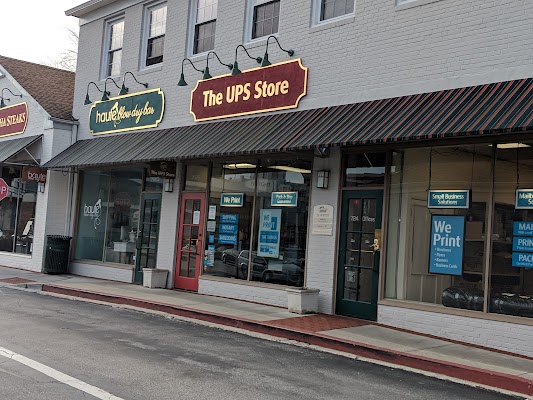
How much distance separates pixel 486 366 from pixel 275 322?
3522mm

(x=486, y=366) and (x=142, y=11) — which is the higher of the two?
(x=142, y=11)

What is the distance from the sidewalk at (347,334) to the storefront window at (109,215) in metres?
2.32

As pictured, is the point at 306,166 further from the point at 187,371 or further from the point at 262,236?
the point at 187,371

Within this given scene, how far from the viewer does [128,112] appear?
16109 millimetres

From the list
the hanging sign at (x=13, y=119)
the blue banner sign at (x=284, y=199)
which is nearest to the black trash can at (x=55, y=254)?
the hanging sign at (x=13, y=119)

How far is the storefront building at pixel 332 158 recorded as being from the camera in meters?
9.07

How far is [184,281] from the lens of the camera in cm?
1430

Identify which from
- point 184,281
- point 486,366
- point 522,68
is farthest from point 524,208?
point 184,281

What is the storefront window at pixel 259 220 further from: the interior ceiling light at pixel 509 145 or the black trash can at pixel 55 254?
the black trash can at pixel 55 254

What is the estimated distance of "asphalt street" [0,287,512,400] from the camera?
6.05 meters

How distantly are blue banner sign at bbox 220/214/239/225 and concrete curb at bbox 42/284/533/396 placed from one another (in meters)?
2.50

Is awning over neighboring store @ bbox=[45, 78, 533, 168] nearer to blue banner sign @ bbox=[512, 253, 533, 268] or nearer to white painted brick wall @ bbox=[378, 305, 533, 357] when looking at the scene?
blue banner sign @ bbox=[512, 253, 533, 268]

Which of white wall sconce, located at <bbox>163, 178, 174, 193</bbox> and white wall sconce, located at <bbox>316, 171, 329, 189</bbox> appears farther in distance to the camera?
white wall sconce, located at <bbox>163, 178, 174, 193</bbox>

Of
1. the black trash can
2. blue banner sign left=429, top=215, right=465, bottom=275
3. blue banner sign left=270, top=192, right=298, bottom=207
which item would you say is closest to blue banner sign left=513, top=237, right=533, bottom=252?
blue banner sign left=429, top=215, right=465, bottom=275
